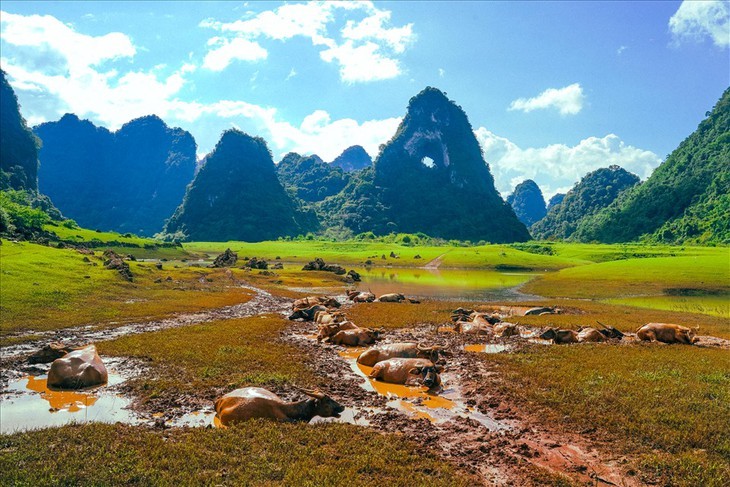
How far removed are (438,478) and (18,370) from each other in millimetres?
17843

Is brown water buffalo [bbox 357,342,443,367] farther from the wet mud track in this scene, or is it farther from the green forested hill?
the green forested hill

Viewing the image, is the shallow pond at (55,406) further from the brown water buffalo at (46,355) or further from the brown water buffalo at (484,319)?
the brown water buffalo at (484,319)

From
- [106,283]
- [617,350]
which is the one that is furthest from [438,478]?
[106,283]

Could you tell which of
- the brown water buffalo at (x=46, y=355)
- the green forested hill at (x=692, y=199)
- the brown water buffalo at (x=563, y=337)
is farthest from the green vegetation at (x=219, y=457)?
the green forested hill at (x=692, y=199)

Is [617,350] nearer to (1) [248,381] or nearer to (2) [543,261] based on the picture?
(1) [248,381]

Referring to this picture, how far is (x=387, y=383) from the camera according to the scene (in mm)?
17375

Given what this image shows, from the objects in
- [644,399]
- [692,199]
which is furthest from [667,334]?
[692,199]

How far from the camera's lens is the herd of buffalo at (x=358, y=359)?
12531 mm

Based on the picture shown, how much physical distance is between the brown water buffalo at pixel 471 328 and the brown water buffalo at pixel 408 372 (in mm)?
10641

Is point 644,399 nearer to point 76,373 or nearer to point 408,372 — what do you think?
point 408,372

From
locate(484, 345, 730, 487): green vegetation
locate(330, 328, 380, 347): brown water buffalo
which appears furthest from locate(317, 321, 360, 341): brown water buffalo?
locate(484, 345, 730, 487): green vegetation

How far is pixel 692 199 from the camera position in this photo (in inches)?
6501

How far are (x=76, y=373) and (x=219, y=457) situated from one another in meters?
9.38

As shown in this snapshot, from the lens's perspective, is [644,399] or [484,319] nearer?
[644,399]
